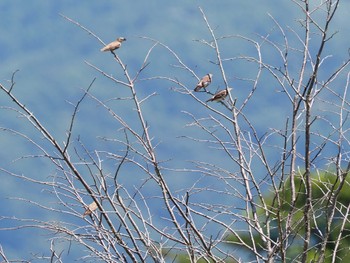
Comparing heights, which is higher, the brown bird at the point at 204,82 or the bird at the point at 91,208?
the brown bird at the point at 204,82

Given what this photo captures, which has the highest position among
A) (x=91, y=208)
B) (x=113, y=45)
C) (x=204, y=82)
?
(x=113, y=45)

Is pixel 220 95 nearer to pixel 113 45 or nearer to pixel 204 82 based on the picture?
pixel 204 82

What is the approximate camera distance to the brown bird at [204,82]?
12.7ft

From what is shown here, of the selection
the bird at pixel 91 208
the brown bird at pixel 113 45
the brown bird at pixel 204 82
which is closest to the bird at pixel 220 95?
the brown bird at pixel 204 82

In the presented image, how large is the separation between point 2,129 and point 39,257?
1.83ft

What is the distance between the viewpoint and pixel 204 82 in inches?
156

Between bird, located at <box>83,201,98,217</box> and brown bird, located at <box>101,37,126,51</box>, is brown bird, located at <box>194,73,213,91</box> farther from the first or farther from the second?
bird, located at <box>83,201,98,217</box>

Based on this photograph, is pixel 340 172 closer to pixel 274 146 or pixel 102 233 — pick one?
pixel 274 146

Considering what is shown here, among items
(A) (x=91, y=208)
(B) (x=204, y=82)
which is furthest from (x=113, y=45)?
(A) (x=91, y=208)

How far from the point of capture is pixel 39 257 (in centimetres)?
339

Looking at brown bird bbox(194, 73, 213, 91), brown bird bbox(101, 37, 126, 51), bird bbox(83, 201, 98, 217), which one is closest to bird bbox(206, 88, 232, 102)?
brown bird bbox(194, 73, 213, 91)

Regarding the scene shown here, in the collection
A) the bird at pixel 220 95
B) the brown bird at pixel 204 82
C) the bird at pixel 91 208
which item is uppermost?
the brown bird at pixel 204 82

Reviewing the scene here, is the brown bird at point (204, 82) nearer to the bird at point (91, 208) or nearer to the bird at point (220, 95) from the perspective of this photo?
the bird at point (220, 95)

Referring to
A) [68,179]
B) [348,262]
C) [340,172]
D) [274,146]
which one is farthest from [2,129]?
[348,262]
